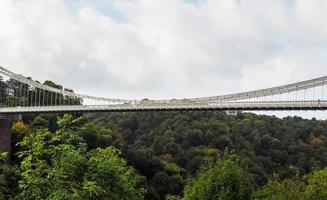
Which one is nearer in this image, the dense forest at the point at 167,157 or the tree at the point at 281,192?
the dense forest at the point at 167,157

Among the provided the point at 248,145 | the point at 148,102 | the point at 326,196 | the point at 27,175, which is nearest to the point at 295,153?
the point at 248,145

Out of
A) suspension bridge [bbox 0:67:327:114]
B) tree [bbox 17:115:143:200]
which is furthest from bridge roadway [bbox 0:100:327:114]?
tree [bbox 17:115:143:200]

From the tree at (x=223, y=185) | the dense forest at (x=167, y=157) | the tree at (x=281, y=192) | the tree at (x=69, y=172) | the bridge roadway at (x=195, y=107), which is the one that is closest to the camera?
the tree at (x=69, y=172)

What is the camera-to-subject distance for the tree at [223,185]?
3023cm

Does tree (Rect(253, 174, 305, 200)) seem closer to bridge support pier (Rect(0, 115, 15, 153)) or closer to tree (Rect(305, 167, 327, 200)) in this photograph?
tree (Rect(305, 167, 327, 200))

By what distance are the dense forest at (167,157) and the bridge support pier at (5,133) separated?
0.83m

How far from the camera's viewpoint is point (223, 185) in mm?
31047

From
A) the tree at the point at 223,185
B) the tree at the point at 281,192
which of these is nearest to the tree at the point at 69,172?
the tree at the point at 223,185

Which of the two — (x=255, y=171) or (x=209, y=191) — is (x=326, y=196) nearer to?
(x=209, y=191)

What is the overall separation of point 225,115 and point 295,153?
17446 millimetres

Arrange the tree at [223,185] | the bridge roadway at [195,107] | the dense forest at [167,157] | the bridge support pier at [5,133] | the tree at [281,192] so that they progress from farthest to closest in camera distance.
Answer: the bridge support pier at [5,133] → the bridge roadway at [195,107] → the tree at [281,192] → the tree at [223,185] → the dense forest at [167,157]

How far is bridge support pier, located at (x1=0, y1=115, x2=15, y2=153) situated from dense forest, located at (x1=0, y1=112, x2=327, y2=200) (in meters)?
0.83

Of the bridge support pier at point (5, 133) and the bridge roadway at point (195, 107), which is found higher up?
the bridge roadway at point (195, 107)

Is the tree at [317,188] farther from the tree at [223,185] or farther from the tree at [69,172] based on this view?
the tree at [69,172]
